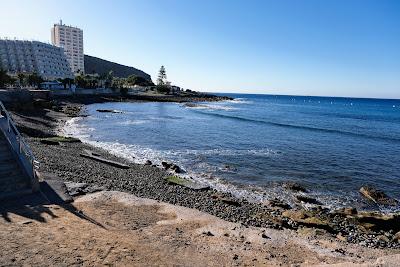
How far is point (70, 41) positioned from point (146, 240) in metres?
200

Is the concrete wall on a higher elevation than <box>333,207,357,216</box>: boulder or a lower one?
higher

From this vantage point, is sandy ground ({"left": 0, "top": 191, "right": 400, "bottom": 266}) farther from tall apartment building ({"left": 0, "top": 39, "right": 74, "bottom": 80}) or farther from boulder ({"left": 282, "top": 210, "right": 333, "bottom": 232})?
tall apartment building ({"left": 0, "top": 39, "right": 74, "bottom": 80})

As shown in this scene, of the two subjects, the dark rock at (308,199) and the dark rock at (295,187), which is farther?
the dark rock at (295,187)

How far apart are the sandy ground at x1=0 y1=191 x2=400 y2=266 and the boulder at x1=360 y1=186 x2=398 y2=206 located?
7.49 metres

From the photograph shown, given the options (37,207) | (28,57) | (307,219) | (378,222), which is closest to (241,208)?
(307,219)

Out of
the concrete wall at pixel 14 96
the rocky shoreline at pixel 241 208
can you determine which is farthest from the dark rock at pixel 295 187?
the concrete wall at pixel 14 96

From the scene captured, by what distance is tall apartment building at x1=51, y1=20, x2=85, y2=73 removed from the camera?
18512 centimetres

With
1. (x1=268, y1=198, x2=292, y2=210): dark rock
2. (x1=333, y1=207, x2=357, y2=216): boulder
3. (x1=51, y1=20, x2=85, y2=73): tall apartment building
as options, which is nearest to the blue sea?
(x1=268, y1=198, x2=292, y2=210): dark rock

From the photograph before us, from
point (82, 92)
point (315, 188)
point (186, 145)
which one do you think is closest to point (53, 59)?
point (82, 92)

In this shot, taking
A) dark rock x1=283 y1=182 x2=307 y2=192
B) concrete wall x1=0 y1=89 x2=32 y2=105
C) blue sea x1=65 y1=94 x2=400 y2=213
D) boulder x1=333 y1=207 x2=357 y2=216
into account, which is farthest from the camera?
concrete wall x1=0 y1=89 x2=32 y2=105

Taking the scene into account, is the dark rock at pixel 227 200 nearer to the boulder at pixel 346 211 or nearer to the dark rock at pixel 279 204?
the dark rock at pixel 279 204

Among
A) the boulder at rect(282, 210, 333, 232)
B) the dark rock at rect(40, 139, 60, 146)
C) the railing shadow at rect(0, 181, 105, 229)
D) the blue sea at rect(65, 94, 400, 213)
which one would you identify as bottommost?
the blue sea at rect(65, 94, 400, 213)

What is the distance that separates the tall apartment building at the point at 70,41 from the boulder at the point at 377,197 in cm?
18438

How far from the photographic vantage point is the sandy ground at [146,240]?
855 centimetres
